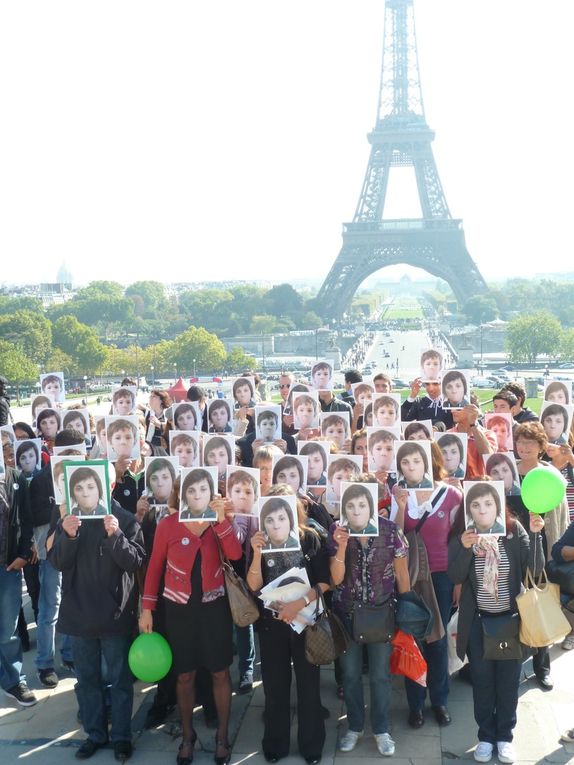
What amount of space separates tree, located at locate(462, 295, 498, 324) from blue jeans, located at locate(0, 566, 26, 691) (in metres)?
77.9

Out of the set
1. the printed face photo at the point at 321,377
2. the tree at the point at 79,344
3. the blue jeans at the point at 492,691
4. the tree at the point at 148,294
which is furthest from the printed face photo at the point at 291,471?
the tree at the point at 148,294

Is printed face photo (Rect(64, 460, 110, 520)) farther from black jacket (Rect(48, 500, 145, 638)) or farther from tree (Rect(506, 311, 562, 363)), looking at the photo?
tree (Rect(506, 311, 562, 363))

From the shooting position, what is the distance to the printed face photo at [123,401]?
8781mm

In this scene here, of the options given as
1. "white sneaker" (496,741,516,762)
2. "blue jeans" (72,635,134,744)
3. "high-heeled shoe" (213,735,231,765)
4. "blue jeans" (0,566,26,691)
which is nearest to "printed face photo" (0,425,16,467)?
"blue jeans" (0,566,26,691)

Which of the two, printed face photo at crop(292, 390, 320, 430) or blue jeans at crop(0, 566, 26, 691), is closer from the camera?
blue jeans at crop(0, 566, 26, 691)

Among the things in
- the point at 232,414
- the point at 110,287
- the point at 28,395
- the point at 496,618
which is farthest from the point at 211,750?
the point at 110,287

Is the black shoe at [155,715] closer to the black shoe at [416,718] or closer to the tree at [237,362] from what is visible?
the black shoe at [416,718]

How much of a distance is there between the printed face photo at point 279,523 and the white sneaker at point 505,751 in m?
1.77

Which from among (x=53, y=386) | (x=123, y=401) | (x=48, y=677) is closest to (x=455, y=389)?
(x=123, y=401)

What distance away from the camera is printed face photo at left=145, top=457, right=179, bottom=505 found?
251 inches

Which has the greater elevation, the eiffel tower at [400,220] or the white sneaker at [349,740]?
the eiffel tower at [400,220]

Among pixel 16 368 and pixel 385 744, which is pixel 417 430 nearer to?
pixel 385 744

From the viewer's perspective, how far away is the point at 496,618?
18.0ft

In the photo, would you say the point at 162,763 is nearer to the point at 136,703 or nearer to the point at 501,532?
the point at 136,703
